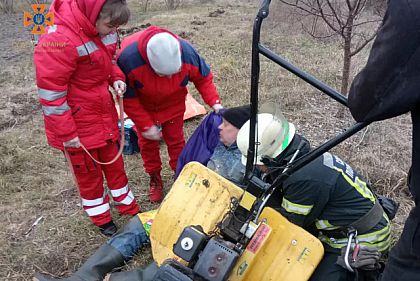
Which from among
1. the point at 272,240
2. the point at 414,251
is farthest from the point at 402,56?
the point at 272,240

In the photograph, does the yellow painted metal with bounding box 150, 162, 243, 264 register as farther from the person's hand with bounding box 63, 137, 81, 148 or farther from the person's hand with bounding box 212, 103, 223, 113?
the person's hand with bounding box 212, 103, 223, 113

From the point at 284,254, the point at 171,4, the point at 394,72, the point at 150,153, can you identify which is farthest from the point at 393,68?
the point at 171,4

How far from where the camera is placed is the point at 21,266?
315 cm

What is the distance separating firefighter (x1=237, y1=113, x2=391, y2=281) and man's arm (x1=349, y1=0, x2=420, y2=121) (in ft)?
2.93

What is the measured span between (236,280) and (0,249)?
2.03m

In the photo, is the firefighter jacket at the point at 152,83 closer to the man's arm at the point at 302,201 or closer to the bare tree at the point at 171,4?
the man's arm at the point at 302,201

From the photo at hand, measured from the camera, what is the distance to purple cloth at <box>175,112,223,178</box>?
137 inches

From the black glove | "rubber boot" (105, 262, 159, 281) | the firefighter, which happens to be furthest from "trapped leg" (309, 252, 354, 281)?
"rubber boot" (105, 262, 159, 281)

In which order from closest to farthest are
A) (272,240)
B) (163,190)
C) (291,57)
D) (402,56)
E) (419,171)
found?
(402,56) → (419,171) → (272,240) → (163,190) → (291,57)

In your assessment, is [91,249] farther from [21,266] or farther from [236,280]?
[236,280]

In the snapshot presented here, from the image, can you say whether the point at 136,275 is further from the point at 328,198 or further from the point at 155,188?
the point at 328,198

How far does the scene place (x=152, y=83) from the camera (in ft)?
11.3

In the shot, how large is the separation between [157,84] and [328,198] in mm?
1677

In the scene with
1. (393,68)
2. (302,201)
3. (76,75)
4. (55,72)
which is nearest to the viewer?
(393,68)
